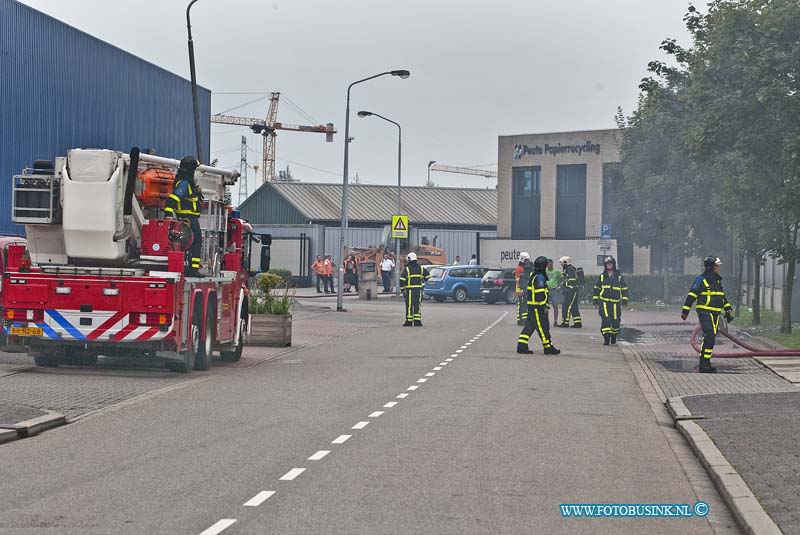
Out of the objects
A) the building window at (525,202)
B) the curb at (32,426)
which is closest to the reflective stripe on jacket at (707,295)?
the curb at (32,426)

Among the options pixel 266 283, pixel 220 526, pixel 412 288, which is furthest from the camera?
pixel 412 288

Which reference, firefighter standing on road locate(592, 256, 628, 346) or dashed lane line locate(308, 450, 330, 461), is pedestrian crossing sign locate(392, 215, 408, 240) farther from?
dashed lane line locate(308, 450, 330, 461)

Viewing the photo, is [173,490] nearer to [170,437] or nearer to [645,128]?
[170,437]

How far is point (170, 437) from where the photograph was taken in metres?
12.4

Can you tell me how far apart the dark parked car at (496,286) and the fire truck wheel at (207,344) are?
3170 cm

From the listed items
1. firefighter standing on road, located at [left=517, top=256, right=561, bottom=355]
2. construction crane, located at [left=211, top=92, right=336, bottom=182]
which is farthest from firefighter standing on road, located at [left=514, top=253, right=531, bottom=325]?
construction crane, located at [left=211, top=92, right=336, bottom=182]

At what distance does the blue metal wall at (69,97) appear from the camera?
31.2m

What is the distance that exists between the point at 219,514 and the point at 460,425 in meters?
5.37

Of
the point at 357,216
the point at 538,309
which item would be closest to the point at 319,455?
the point at 538,309

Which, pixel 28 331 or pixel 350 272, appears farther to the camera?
pixel 350 272

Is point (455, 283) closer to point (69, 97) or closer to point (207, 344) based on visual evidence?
point (69, 97)

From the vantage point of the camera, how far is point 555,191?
75.2 meters

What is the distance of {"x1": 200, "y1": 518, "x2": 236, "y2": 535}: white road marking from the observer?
787cm

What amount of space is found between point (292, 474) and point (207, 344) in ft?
33.6
